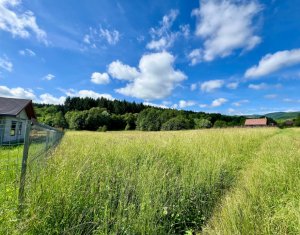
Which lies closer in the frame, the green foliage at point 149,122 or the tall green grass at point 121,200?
the tall green grass at point 121,200

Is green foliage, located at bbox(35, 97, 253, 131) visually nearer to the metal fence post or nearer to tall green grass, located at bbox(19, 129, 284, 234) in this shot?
tall green grass, located at bbox(19, 129, 284, 234)

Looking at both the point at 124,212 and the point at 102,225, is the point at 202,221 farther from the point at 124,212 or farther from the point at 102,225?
the point at 102,225

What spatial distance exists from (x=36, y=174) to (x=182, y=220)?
227 cm

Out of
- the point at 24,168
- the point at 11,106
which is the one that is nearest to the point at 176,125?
the point at 11,106

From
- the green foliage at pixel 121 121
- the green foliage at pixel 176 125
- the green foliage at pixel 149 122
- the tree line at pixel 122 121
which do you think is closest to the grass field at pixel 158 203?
the tree line at pixel 122 121

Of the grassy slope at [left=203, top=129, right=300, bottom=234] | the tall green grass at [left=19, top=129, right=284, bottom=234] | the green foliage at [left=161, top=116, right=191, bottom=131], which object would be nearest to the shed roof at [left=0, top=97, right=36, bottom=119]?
the tall green grass at [left=19, top=129, right=284, bottom=234]

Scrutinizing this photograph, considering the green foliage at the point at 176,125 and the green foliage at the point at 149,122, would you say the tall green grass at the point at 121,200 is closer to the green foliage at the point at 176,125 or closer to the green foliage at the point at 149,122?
the green foliage at the point at 176,125

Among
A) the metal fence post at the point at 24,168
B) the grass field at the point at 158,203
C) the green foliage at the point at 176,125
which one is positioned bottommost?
the grass field at the point at 158,203

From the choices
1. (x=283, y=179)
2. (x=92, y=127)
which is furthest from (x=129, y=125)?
(x=283, y=179)

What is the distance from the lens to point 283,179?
3.64 m

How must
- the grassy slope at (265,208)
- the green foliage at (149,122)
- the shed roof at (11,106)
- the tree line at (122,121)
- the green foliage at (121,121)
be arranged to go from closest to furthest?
the grassy slope at (265,208) → the shed roof at (11,106) → the tree line at (122,121) → the green foliage at (121,121) → the green foliage at (149,122)

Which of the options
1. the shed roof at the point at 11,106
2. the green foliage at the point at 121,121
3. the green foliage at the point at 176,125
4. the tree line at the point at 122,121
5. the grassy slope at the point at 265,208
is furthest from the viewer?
the green foliage at the point at 121,121

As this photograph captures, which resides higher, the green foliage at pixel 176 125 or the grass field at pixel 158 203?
the green foliage at pixel 176 125

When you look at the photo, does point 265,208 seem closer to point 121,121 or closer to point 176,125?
point 176,125
